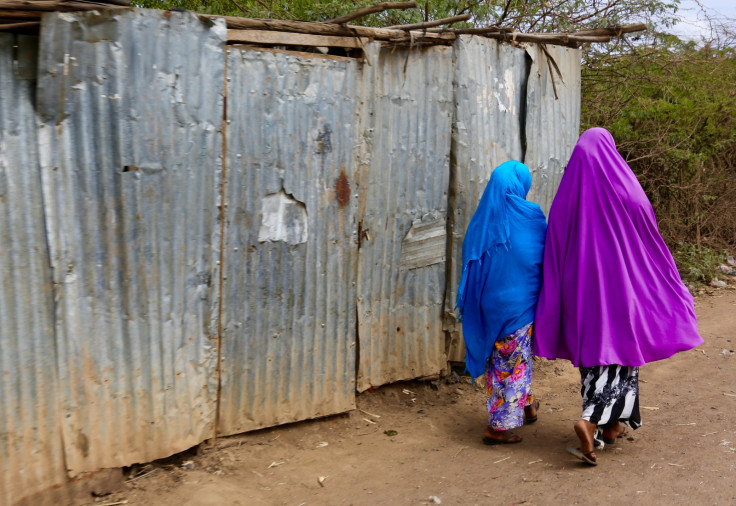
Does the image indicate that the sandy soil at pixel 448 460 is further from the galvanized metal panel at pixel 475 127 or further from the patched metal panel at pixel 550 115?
the patched metal panel at pixel 550 115

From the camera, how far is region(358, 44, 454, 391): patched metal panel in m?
4.25

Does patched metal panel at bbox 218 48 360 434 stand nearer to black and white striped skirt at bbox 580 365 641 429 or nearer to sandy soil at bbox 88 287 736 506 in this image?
sandy soil at bbox 88 287 736 506

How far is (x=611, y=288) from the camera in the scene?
3.78m

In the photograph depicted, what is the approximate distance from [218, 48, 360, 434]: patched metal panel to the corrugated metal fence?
11 mm

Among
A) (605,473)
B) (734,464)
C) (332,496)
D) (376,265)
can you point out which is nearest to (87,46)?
(376,265)

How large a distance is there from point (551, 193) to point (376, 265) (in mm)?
1980

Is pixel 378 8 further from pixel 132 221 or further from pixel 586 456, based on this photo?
pixel 586 456

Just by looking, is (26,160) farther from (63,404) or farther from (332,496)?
(332,496)

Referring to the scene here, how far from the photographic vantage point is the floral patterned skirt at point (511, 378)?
4.07 metres

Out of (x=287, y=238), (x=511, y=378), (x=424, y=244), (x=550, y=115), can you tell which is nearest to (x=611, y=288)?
(x=511, y=378)

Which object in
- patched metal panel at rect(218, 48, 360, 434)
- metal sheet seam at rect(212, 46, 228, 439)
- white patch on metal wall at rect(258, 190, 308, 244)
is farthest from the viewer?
white patch on metal wall at rect(258, 190, 308, 244)

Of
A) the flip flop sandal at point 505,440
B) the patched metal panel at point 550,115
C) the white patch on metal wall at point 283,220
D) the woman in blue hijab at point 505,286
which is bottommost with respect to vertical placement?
the flip flop sandal at point 505,440

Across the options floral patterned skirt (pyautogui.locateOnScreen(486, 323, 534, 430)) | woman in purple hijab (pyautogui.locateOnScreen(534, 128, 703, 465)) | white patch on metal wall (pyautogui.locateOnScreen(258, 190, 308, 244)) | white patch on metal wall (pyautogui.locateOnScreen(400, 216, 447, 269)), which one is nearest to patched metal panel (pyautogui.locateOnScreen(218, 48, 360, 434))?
white patch on metal wall (pyautogui.locateOnScreen(258, 190, 308, 244))

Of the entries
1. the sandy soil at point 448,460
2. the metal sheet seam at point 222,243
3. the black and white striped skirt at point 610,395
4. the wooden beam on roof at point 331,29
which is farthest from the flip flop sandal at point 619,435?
the wooden beam on roof at point 331,29
